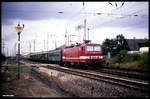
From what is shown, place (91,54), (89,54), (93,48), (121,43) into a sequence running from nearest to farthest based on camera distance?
1. (89,54)
2. (91,54)
3. (93,48)
4. (121,43)

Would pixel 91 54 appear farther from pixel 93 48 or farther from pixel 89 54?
pixel 93 48

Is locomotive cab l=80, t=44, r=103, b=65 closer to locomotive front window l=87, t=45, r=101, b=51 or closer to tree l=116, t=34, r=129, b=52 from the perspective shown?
locomotive front window l=87, t=45, r=101, b=51

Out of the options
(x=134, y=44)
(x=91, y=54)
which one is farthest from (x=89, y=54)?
(x=134, y=44)

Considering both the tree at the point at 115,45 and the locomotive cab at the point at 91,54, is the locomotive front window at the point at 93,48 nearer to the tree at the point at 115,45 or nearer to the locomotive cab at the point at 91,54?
the locomotive cab at the point at 91,54

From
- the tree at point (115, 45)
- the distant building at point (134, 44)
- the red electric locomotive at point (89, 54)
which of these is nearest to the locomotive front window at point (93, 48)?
the red electric locomotive at point (89, 54)

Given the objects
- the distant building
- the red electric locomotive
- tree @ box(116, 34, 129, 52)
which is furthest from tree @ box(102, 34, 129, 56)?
the red electric locomotive

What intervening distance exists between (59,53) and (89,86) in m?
21.7

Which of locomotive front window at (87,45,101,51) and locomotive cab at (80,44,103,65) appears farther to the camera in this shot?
locomotive front window at (87,45,101,51)

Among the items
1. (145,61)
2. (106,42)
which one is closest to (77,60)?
(145,61)

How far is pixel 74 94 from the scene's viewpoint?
389 inches

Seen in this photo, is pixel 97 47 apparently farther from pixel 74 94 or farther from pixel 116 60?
pixel 74 94

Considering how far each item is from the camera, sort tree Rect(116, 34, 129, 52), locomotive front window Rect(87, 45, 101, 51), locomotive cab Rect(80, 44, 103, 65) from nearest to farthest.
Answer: locomotive cab Rect(80, 44, 103, 65) → locomotive front window Rect(87, 45, 101, 51) → tree Rect(116, 34, 129, 52)

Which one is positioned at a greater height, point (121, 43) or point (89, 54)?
point (121, 43)

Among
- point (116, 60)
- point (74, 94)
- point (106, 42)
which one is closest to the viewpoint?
point (74, 94)
